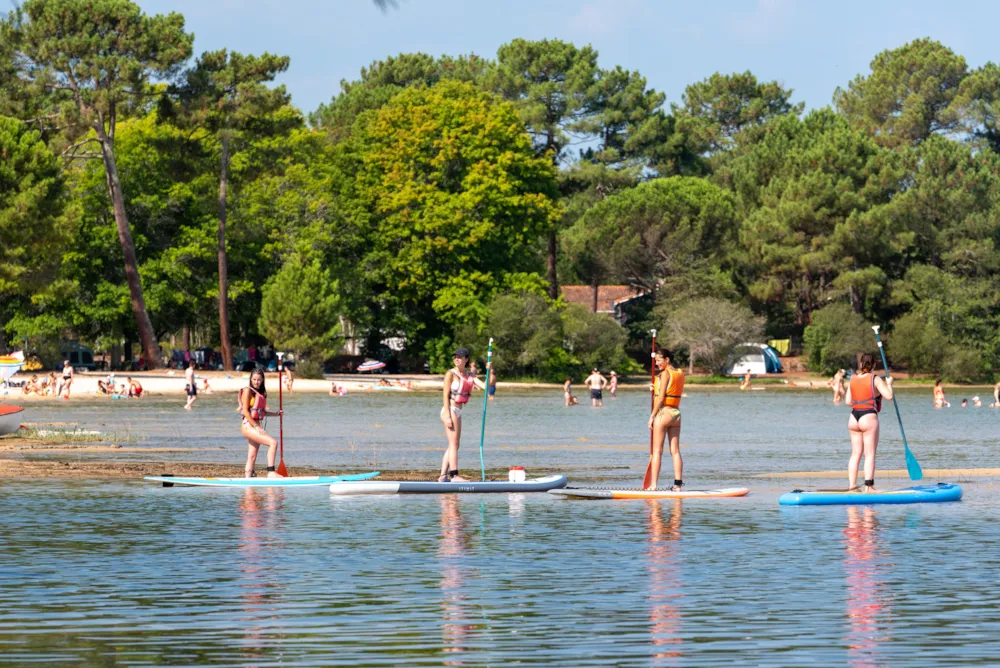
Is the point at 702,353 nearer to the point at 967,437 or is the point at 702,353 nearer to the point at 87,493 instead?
the point at 967,437

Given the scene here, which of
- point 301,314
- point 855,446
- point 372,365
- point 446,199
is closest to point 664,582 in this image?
point 855,446

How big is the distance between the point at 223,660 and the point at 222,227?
73640mm

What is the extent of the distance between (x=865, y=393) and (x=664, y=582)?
724 cm

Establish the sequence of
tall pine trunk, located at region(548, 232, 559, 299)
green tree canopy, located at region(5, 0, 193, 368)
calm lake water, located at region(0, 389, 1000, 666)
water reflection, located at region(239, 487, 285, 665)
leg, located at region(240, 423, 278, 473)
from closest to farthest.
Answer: calm lake water, located at region(0, 389, 1000, 666) < water reflection, located at region(239, 487, 285, 665) < leg, located at region(240, 423, 278, 473) < green tree canopy, located at region(5, 0, 193, 368) < tall pine trunk, located at region(548, 232, 559, 299)

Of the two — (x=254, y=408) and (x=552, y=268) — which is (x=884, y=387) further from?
(x=552, y=268)

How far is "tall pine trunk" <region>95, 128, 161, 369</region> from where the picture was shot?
78.1 meters

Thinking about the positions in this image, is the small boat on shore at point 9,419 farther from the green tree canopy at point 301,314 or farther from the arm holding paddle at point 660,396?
the green tree canopy at point 301,314

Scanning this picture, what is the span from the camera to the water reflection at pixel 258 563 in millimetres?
11406

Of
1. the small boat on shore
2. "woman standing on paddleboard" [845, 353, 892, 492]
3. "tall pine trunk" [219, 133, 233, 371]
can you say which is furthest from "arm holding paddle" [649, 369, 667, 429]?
"tall pine trunk" [219, 133, 233, 371]

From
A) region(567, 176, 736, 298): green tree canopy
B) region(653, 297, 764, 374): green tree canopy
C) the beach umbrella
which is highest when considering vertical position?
region(567, 176, 736, 298): green tree canopy

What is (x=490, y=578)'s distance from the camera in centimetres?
1434

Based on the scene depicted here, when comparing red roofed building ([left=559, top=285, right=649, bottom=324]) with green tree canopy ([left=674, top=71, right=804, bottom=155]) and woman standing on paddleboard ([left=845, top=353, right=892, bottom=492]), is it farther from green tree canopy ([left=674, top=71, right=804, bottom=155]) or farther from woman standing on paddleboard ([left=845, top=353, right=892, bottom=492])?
woman standing on paddleboard ([left=845, top=353, right=892, bottom=492])

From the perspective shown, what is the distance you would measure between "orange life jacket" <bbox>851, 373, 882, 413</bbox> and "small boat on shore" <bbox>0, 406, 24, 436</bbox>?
19.4 metres

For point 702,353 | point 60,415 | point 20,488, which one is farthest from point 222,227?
point 20,488
